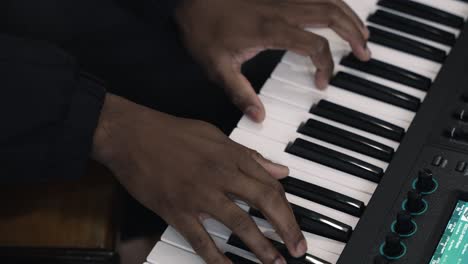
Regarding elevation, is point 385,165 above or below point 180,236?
above

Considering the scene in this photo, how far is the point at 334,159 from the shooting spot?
138 cm

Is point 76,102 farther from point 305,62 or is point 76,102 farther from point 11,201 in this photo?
point 305,62

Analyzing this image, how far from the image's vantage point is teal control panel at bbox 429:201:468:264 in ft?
3.87

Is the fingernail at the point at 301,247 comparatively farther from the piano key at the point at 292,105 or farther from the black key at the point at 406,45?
the black key at the point at 406,45

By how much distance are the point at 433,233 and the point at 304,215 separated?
189 millimetres

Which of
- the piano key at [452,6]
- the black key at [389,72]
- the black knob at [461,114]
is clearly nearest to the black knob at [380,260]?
the black knob at [461,114]

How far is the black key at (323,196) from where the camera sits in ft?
4.28

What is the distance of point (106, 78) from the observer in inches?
69.3

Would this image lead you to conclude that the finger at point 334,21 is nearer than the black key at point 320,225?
No

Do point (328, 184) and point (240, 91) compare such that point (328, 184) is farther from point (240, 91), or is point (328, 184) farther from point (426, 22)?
point (426, 22)

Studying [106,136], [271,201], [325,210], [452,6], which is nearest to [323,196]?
[325,210]

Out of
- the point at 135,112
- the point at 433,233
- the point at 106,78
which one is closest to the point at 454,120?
the point at 433,233

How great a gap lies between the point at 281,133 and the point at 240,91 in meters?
0.12

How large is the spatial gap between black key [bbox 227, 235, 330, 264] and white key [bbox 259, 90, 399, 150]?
27 centimetres
